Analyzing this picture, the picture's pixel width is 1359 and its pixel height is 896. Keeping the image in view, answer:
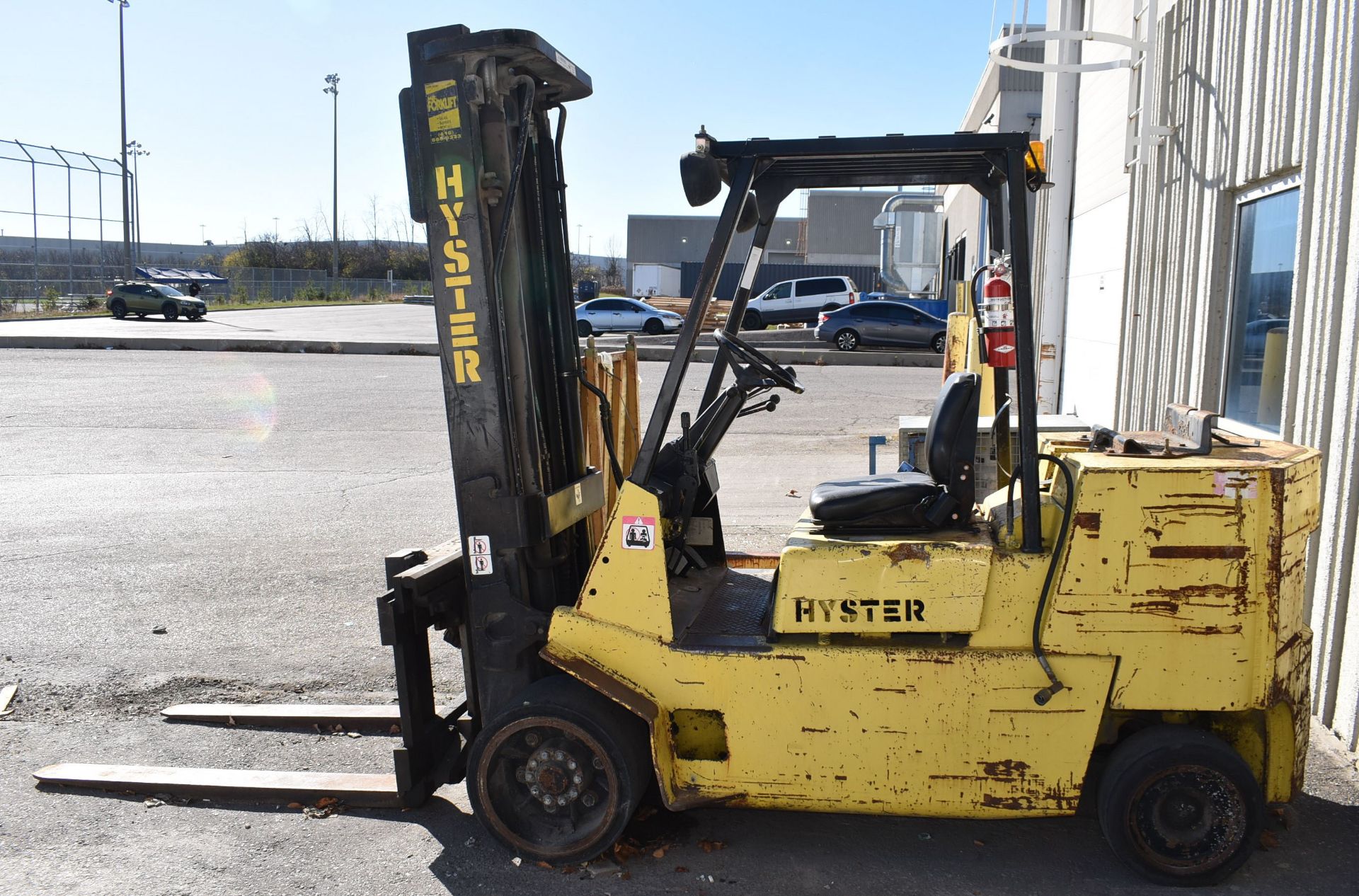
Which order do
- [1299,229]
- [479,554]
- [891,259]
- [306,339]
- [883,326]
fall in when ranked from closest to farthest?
1. [479,554]
2. [1299,229]
3. [883,326]
4. [306,339]
5. [891,259]

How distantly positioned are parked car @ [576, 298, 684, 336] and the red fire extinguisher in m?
30.4

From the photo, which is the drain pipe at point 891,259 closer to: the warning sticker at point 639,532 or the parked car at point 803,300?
the parked car at point 803,300

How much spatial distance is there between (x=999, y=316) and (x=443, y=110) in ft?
7.01

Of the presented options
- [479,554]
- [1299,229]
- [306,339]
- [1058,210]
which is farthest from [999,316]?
[306,339]

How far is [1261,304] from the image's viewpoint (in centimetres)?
607

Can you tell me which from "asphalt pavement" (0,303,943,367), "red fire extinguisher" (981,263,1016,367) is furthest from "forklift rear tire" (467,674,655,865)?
"asphalt pavement" (0,303,943,367)

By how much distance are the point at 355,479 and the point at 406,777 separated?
7.15 metres

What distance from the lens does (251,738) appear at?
4.86 metres

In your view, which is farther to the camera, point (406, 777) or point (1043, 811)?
point (406, 777)

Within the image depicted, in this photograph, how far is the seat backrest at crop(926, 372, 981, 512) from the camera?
364 cm

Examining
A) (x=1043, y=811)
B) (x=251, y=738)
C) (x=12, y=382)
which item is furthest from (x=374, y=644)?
(x=12, y=382)

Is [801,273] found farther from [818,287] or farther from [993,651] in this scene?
[993,651]

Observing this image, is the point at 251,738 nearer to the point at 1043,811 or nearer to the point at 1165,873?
the point at 1043,811

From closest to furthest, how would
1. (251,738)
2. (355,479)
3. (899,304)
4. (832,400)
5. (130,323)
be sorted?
1. (251,738)
2. (355,479)
3. (832,400)
4. (899,304)
5. (130,323)
